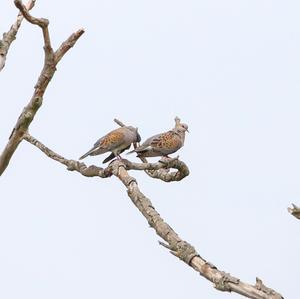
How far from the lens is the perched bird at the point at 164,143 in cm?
1097

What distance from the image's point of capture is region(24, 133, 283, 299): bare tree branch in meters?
5.82

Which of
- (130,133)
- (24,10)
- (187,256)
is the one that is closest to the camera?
(187,256)

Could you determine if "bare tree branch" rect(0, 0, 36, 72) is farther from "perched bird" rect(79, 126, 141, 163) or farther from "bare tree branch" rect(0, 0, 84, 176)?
"perched bird" rect(79, 126, 141, 163)

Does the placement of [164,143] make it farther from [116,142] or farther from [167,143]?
[116,142]

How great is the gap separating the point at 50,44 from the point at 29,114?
749mm

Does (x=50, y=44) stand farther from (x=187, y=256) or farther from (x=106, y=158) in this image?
(x=106, y=158)

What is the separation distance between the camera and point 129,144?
36.2 feet

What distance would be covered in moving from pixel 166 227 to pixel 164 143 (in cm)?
421

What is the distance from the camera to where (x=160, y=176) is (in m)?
9.33

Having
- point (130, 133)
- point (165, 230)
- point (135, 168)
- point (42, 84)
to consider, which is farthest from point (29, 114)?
point (130, 133)

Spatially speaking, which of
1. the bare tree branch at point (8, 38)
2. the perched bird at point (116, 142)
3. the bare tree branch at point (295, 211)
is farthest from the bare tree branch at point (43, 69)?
the bare tree branch at point (295, 211)

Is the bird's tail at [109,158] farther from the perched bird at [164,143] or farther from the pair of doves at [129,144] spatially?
the perched bird at [164,143]

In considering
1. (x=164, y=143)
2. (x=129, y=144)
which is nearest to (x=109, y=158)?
(x=129, y=144)

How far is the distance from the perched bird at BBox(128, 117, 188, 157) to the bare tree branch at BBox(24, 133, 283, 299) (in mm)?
1828
